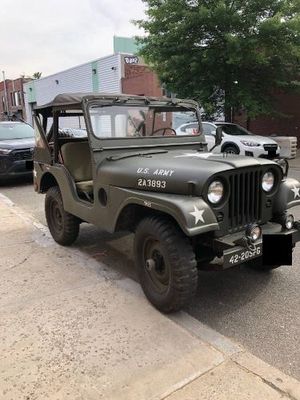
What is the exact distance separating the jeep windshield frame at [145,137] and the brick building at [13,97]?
137 feet

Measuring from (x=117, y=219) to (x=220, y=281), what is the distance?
124cm

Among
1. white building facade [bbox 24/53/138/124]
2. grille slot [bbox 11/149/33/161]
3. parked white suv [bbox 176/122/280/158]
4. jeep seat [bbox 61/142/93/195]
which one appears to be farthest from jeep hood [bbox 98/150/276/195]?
white building facade [bbox 24/53/138/124]

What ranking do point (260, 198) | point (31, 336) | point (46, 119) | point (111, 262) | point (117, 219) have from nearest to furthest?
point (31, 336) → point (260, 198) → point (117, 219) → point (111, 262) → point (46, 119)

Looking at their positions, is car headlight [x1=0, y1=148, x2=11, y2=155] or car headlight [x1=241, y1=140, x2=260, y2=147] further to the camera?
car headlight [x1=241, y1=140, x2=260, y2=147]

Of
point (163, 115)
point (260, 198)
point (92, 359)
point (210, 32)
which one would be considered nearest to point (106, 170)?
point (163, 115)

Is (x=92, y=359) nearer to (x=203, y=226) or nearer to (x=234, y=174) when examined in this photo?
(x=203, y=226)

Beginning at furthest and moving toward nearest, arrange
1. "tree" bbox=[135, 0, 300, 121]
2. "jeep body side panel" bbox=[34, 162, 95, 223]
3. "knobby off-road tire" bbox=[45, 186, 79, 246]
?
"tree" bbox=[135, 0, 300, 121] < "knobby off-road tire" bbox=[45, 186, 79, 246] < "jeep body side panel" bbox=[34, 162, 95, 223]

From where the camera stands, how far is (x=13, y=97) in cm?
4838

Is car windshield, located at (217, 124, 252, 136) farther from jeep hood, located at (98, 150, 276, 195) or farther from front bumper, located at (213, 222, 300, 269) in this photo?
front bumper, located at (213, 222, 300, 269)

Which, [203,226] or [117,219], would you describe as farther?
[117,219]

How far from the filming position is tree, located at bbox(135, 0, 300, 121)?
1383 centimetres

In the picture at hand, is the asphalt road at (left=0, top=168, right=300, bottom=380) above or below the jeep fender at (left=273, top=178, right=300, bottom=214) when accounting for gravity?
below

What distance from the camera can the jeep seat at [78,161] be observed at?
5.36 metres

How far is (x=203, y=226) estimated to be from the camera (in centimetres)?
319
